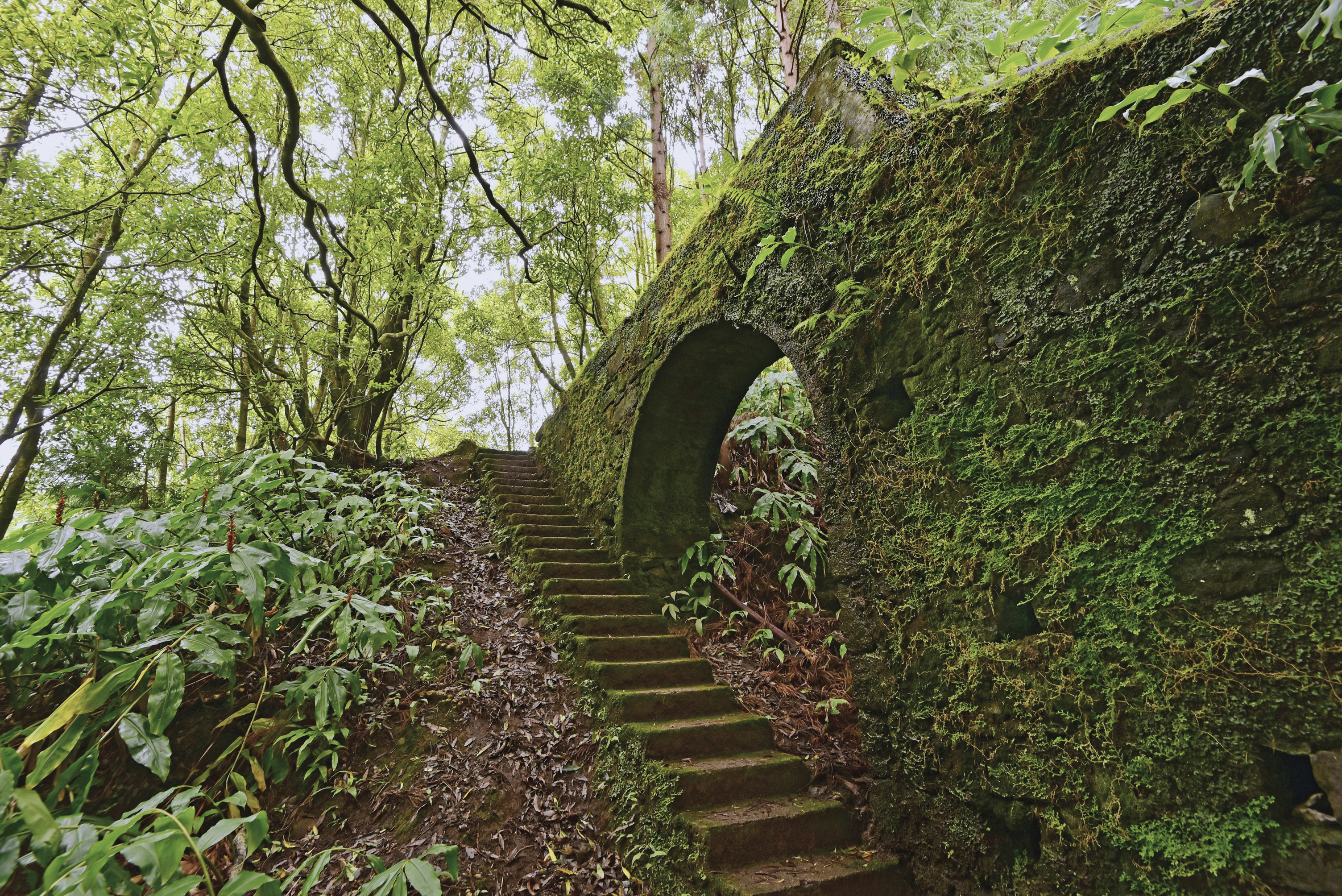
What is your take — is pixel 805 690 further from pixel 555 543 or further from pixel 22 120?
pixel 22 120

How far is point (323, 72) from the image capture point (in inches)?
299

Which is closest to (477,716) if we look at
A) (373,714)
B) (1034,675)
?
(373,714)

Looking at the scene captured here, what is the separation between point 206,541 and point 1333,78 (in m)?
4.49

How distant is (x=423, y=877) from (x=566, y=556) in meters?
3.33

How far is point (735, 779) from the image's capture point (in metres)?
2.70

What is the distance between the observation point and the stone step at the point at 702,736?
2.87 metres

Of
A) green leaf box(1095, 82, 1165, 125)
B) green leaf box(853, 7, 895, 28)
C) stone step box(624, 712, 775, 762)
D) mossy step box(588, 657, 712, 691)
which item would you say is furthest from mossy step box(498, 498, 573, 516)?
green leaf box(1095, 82, 1165, 125)

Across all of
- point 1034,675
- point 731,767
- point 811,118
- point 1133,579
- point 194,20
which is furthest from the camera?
point 194,20

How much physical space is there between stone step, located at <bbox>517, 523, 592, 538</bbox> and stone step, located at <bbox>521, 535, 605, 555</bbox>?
0.11ft

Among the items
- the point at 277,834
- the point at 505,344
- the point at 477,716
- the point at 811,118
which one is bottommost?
the point at 277,834

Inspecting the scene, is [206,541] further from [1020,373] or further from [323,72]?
[323,72]

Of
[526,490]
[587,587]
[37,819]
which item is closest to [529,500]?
[526,490]

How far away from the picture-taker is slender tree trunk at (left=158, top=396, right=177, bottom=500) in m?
5.61

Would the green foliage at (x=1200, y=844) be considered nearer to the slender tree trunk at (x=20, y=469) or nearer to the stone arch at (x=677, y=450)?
the stone arch at (x=677, y=450)
